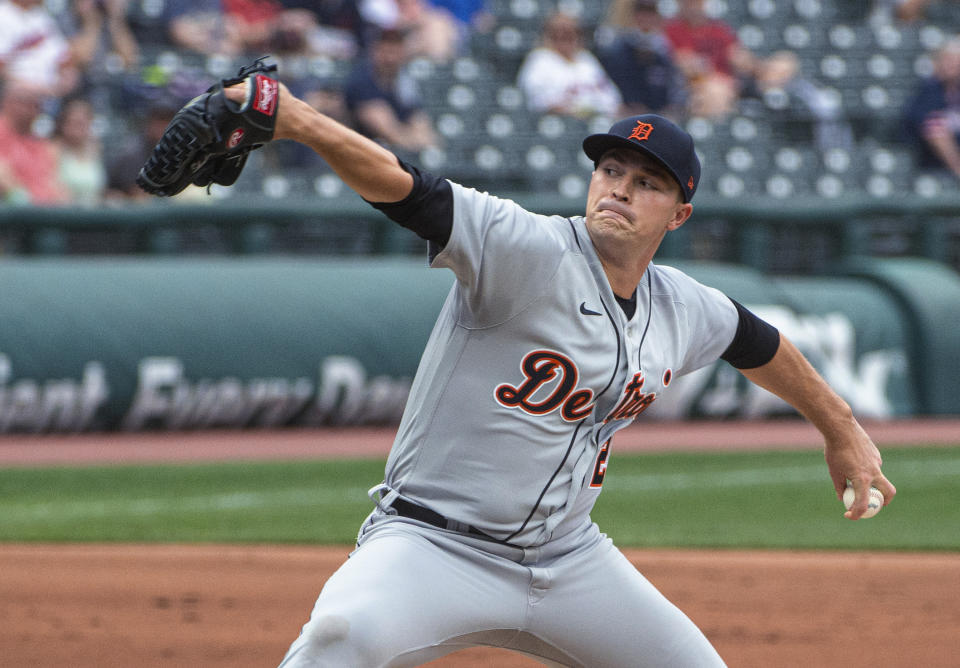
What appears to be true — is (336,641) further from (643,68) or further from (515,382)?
(643,68)

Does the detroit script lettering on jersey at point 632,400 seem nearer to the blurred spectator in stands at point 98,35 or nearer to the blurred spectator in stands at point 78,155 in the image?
the blurred spectator in stands at point 78,155

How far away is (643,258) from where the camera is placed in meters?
3.14

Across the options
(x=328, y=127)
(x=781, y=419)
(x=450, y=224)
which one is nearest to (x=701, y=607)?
(x=450, y=224)

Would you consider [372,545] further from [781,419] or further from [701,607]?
[781,419]

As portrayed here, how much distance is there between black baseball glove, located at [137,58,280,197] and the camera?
243 cm

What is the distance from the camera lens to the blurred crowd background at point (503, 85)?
10211 millimetres

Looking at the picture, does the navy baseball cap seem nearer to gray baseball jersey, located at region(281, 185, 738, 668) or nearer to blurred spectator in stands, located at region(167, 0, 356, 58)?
gray baseball jersey, located at region(281, 185, 738, 668)

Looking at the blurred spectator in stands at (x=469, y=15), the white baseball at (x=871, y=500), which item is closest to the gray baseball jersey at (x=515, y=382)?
the white baseball at (x=871, y=500)

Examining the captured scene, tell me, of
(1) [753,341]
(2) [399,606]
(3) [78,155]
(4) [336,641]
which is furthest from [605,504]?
(3) [78,155]

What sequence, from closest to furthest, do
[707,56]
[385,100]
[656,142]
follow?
[656,142], [385,100], [707,56]

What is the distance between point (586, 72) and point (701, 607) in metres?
8.21

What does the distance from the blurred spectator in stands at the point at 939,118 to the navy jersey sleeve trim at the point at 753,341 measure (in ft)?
35.1

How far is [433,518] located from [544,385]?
0.39 metres

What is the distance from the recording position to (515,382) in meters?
2.90
